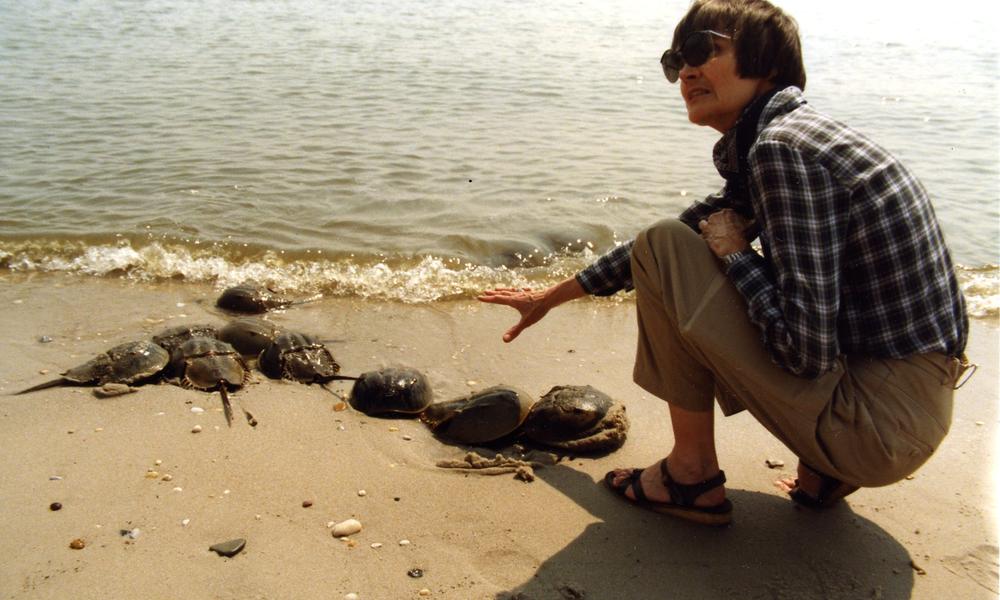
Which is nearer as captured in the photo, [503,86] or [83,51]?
[503,86]

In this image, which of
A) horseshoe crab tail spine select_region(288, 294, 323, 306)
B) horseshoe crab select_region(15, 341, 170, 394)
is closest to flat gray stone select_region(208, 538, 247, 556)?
horseshoe crab select_region(15, 341, 170, 394)

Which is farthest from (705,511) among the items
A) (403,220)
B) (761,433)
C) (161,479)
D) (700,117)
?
(403,220)

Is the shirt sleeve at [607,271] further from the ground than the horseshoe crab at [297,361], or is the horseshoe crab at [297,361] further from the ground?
the shirt sleeve at [607,271]

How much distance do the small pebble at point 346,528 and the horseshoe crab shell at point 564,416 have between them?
0.81 meters

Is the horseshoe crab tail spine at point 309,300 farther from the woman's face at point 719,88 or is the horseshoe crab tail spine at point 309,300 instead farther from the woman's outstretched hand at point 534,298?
the woman's face at point 719,88

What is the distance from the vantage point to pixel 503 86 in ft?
30.9

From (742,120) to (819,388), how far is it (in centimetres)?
70

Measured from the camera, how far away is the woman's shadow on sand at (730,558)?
2205 mm

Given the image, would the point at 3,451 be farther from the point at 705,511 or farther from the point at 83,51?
the point at 83,51

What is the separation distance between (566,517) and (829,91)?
8033 mm

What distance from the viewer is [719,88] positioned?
2191mm

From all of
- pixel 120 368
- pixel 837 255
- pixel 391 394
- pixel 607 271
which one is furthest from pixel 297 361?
pixel 837 255

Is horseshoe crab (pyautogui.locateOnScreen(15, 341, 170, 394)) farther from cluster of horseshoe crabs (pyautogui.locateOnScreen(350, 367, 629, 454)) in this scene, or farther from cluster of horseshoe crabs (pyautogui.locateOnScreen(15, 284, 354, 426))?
cluster of horseshoe crabs (pyautogui.locateOnScreen(350, 367, 629, 454))

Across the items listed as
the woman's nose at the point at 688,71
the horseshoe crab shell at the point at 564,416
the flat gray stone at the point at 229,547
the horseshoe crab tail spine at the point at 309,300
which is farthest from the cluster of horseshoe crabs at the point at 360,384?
the woman's nose at the point at 688,71
